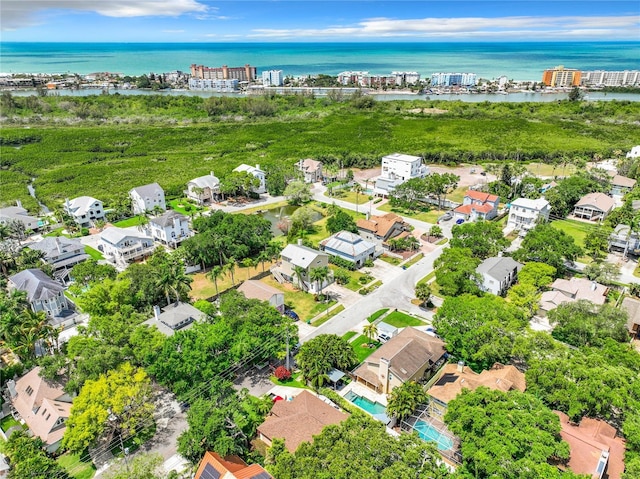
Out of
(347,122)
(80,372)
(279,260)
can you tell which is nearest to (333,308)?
(279,260)

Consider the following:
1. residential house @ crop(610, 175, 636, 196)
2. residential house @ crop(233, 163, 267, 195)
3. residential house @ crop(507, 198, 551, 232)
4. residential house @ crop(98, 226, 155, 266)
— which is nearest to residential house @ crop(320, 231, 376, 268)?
residential house @ crop(98, 226, 155, 266)

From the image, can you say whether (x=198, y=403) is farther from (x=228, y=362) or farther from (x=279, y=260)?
(x=279, y=260)

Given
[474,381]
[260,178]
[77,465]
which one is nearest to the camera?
[77,465]

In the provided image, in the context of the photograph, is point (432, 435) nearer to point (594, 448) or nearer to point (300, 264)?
point (594, 448)

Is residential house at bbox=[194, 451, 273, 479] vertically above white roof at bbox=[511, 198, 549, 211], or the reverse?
white roof at bbox=[511, 198, 549, 211]

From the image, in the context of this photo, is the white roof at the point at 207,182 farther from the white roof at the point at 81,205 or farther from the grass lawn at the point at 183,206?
the white roof at the point at 81,205

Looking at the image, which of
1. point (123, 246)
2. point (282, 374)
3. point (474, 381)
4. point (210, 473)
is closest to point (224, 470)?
point (210, 473)

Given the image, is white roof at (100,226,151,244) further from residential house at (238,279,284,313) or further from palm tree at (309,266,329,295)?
palm tree at (309,266,329,295)
